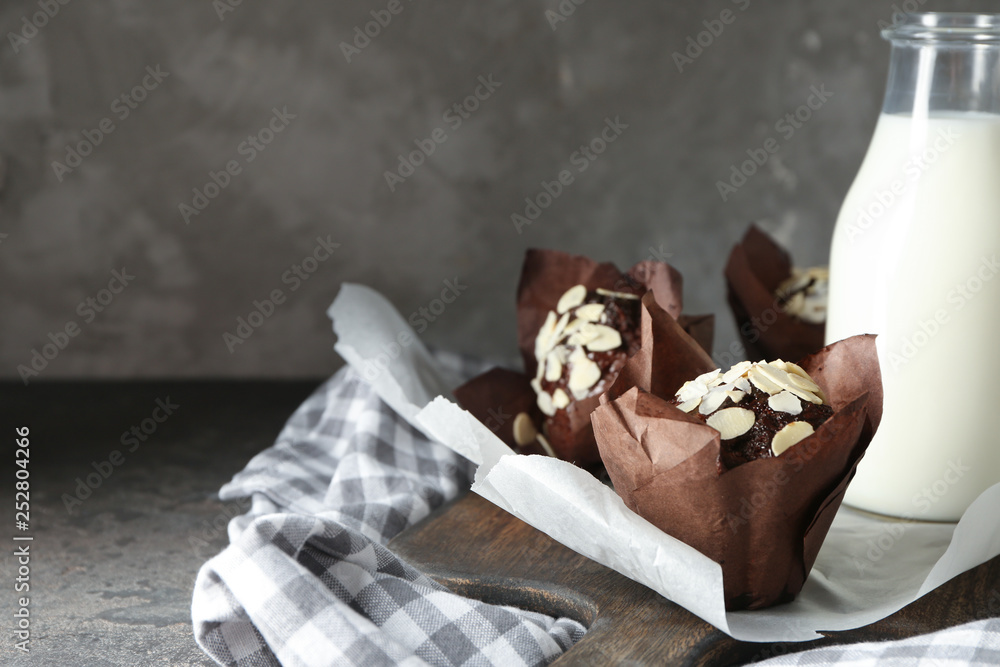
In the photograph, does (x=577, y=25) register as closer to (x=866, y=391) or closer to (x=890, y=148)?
(x=890, y=148)

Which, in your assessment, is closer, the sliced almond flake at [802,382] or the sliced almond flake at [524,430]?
the sliced almond flake at [802,382]

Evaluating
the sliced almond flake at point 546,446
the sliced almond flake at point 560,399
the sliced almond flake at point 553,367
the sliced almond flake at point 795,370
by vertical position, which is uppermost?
the sliced almond flake at point 795,370

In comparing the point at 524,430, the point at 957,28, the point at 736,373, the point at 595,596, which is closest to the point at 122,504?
the point at 524,430

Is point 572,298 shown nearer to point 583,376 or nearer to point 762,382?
point 583,376

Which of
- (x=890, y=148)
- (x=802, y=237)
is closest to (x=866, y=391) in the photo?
(x=890, y=148)

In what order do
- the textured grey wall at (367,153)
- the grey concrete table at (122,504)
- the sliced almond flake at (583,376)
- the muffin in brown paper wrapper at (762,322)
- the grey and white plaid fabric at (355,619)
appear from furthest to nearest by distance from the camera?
the textured grey wall at (367,153) → the muffin in brown paper wrapper at (762,322) → the sliced almond flake at (583,376) → the grey concrete table at (122,504) → the grey and white plaid fabric at (355,619)

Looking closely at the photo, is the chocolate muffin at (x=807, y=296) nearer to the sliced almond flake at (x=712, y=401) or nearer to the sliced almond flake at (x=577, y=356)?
the sliced almond flake at (x=577, y=356)

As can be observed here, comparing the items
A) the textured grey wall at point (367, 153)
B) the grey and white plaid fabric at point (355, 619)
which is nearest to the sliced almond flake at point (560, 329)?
the grey and white plaid fabric at point (355, 619)
